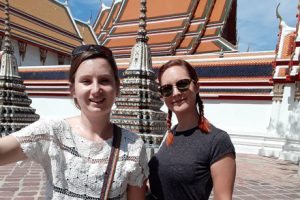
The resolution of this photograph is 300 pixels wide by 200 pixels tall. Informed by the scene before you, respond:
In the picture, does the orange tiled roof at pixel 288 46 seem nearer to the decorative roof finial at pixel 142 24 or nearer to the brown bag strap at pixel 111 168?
the decorative roof finial at pixel 142 24

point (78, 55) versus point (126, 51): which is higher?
point (126, 51)

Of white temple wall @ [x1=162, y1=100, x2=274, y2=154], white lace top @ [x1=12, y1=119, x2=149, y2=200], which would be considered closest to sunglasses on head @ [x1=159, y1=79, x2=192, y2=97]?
white lace top @ [x1=12, y1=119, x2=149, y2=200]

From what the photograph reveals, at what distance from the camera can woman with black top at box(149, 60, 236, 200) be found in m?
1.45

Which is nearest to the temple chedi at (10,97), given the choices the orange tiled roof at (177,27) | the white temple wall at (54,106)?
the white temple wall at (54,106)

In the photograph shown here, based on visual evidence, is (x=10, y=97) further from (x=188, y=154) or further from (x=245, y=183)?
(x=188, y=154)

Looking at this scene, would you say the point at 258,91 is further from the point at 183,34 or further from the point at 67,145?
the point at 67,145

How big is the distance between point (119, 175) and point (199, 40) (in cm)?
1690

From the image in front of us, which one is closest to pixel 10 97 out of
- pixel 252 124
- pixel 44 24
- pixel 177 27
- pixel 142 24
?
pixel 142 24

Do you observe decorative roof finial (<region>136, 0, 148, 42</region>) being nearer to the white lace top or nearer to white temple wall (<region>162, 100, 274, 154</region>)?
the white lace top

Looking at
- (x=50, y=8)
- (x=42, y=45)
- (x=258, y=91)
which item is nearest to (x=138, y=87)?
(x=258, y=91)

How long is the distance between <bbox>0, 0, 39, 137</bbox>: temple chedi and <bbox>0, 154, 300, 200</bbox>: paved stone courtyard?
2.08 meters

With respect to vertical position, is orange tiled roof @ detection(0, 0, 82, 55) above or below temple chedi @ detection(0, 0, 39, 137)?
above

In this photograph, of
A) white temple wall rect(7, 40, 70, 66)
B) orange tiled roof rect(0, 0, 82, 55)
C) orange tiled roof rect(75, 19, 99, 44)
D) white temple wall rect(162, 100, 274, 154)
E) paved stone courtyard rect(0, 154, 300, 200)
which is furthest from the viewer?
orange tiled roof rect(75, 19, 99, 44)

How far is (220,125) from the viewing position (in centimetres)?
1121
